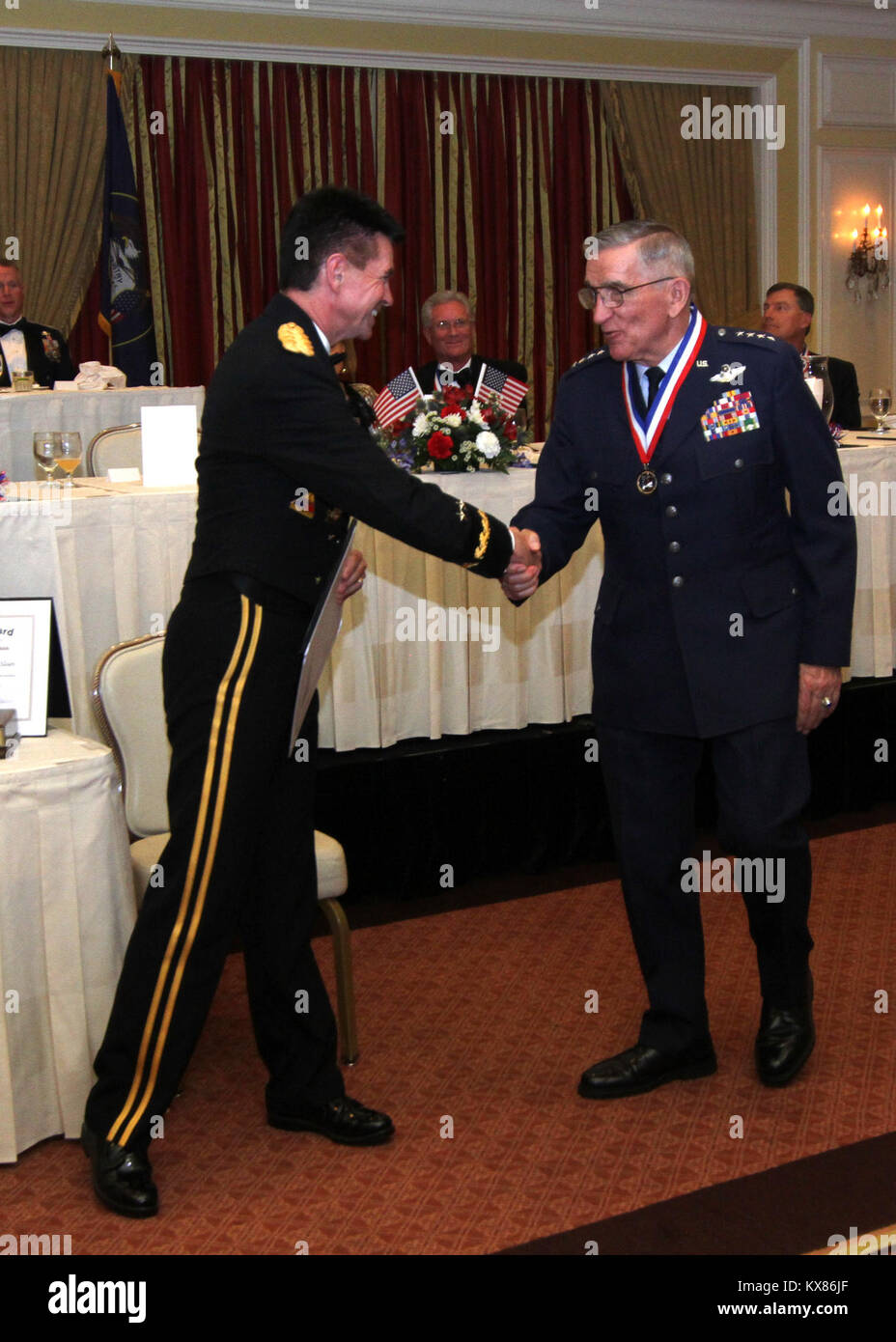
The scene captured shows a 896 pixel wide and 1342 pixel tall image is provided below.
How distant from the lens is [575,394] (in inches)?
117

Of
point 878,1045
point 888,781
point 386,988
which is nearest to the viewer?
point 878,1045

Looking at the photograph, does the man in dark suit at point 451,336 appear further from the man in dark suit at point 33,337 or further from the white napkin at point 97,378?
the man in dark suit at point 33,337

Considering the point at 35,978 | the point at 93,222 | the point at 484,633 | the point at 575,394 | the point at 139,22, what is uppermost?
the point at 139,22

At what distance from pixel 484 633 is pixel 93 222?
5.49 metres

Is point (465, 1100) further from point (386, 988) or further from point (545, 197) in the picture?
point (545, 197)

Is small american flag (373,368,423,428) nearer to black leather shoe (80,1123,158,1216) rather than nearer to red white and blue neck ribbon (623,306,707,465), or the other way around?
red white and blue neck ribbon (623,306,707,465)

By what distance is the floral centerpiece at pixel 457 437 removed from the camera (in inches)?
173

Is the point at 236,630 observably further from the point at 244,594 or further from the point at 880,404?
the point at 880,404

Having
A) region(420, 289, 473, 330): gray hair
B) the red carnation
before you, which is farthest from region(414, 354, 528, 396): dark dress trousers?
the red carnation

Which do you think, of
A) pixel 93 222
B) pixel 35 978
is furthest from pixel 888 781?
pixel 93 222

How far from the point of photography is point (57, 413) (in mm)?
6645

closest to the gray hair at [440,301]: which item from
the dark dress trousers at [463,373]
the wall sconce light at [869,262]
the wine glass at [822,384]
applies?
the dark dress trousers at [463,373]

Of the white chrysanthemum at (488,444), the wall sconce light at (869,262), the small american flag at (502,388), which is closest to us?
the white chrysanthemum at (488,444)

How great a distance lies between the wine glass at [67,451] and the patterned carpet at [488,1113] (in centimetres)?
156
